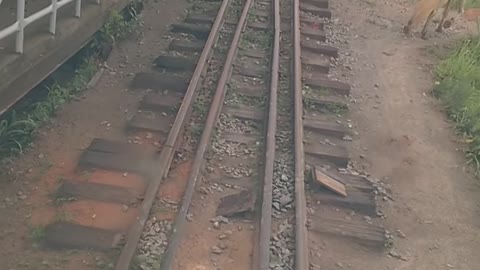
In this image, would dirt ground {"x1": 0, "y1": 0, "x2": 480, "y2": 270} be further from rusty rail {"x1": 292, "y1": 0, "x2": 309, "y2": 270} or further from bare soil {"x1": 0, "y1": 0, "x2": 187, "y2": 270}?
rusty rail {"x1": 292, "y1": 0, "x2": 309, "y2": 270}

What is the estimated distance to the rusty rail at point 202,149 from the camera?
525 cm

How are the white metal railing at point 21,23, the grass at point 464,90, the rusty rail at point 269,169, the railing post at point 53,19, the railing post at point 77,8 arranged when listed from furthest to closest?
the grass at point 464,90, the railing post at point 77,8, the railing post at point 53,19, the white metal railing at point 21,23, the rusty rail at point 269,169

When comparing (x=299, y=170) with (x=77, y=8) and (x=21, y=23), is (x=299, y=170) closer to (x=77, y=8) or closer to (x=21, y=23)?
(x=21, y=23)

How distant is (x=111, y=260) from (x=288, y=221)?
53.4 inches

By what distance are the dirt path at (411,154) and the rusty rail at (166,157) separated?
1475 millimetres

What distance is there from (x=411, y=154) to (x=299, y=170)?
5.13 feet

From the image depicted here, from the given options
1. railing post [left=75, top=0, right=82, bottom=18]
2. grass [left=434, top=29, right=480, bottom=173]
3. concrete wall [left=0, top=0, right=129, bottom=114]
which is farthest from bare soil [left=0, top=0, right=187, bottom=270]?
grass [left=434, top=29, right=480, bottom=173]

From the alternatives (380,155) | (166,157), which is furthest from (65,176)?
(380,155)

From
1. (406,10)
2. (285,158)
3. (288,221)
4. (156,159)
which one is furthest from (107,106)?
(406,10)

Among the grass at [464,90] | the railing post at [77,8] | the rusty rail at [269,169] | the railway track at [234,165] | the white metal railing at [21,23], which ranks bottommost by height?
the railway track at [234,165]

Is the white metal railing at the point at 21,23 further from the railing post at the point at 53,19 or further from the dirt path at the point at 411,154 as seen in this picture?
the dirt path at the point at 411,154

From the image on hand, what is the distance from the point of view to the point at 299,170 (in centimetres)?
634

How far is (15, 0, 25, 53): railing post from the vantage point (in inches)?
227

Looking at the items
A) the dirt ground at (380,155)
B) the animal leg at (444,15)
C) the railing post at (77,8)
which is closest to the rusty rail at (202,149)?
the dirt ground at (380,155)
